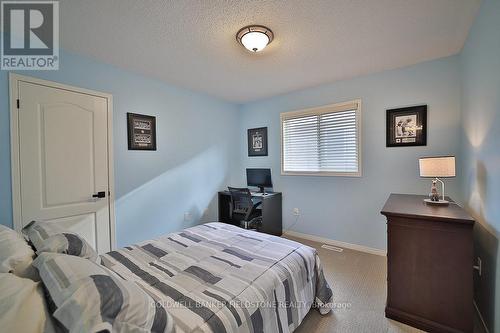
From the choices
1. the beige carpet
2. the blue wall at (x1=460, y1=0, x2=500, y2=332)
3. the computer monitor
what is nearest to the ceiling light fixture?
the blue wall at (x1=460, y1=0, x2=500, y2=332)

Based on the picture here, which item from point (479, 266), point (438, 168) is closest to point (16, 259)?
Result: point (438, 168)

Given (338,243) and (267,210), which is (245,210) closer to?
(267,210)

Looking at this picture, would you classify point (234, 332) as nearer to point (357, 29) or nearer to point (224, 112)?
point (357, 29)

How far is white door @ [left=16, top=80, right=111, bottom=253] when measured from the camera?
2.00 metres

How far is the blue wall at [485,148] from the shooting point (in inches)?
54.9

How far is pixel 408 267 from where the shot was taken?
1.64 m

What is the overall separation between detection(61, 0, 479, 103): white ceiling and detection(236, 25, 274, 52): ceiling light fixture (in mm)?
48

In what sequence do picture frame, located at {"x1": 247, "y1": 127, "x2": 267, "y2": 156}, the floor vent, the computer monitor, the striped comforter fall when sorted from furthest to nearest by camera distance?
picture frame, located at {"x1": 247, "y1": 127, "x2": 267, "y2": 156}
the computer monitor
the floor vent
the striped comforter

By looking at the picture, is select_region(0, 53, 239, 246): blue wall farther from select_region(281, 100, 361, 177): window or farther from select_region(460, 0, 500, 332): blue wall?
select_region(460, 0, 500, 332): blue wall

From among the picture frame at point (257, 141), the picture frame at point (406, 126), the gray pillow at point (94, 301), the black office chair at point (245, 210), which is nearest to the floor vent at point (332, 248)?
the black office chair at point (245, 210)

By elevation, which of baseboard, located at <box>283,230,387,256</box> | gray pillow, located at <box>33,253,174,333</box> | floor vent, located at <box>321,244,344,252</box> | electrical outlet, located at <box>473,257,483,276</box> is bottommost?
floor vent, located at <box>321,244,344,252</box>

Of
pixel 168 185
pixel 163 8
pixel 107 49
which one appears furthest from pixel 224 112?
pixel 163 8

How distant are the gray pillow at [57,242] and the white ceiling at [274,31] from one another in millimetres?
1651

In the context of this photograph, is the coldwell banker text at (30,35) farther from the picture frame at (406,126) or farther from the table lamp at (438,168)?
the picture frame at (406,126)
